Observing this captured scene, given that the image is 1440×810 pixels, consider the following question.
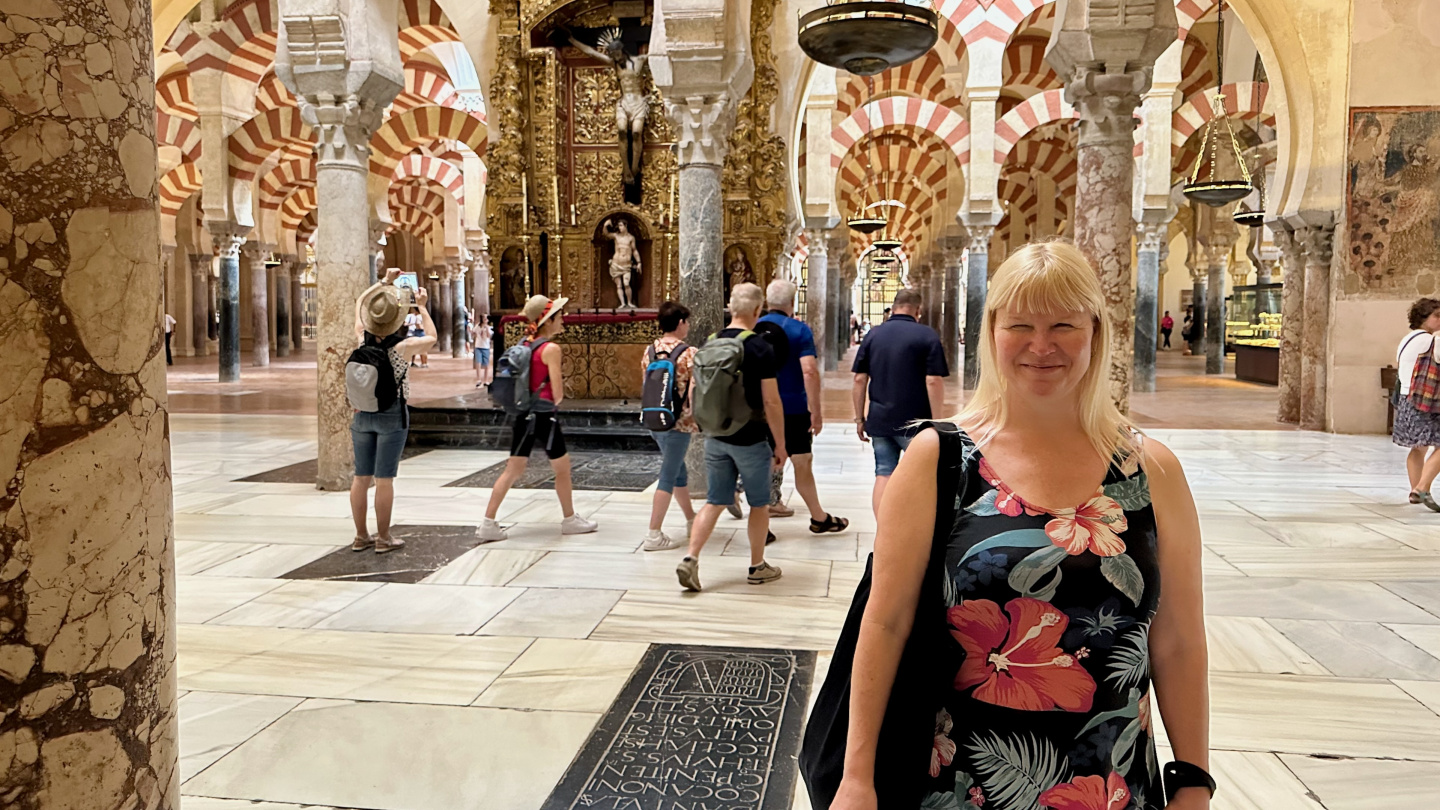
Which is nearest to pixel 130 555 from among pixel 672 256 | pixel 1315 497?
pixel 1315 497

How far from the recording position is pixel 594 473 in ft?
23.1

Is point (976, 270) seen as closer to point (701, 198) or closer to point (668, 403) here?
point (701, 198)

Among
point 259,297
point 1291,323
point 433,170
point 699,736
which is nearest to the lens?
point 699,736

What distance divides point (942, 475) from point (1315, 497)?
593 cm

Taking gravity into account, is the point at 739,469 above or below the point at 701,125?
below

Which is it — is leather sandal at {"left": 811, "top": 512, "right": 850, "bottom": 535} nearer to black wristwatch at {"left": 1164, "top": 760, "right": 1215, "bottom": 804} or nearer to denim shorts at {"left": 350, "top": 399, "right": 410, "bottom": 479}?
denim shorts at {"left": 350, "top": 399, "right": 410, "bottom": 479}

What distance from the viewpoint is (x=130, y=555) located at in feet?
3.93

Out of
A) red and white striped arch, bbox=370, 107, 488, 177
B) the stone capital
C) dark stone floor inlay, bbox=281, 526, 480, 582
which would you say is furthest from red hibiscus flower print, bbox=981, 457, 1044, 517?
red and white striped arch, bbox=370, 107, 488, 177

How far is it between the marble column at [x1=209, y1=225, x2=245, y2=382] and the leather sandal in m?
11.9

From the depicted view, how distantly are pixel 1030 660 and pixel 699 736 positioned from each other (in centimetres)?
154

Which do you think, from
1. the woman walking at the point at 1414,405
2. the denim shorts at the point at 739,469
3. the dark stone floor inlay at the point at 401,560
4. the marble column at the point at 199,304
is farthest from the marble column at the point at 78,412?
the marble column at the point at 199,304

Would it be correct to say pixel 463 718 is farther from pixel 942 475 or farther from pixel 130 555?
pixel 942 475

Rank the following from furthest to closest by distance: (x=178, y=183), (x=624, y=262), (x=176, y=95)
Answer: (x=178, y=183)
(x=176, y=95)
(x=624, y=262)

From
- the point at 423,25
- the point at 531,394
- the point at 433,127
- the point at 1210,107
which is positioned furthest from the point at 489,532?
the point at 1210,107
